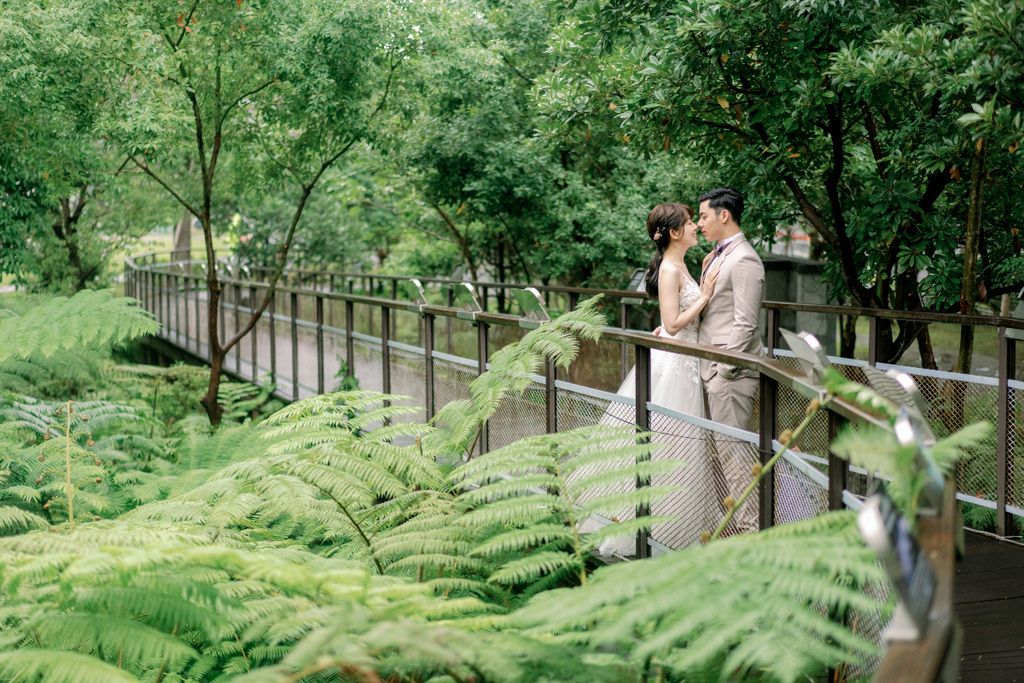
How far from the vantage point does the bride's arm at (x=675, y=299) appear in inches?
175

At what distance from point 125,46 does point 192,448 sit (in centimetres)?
405

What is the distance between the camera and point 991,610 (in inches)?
A: 151

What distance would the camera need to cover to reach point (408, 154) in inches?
489

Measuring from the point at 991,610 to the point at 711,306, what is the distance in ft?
6.07

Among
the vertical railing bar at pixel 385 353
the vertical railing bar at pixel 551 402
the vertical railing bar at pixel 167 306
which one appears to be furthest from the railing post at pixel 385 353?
the vertical railing bar at pixel 167 306

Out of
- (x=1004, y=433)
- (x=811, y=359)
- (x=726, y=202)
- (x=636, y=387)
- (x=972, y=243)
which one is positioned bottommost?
(x=1004, y=433)

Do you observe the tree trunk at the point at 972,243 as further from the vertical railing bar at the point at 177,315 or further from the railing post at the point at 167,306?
the railing post at the point at 167,306

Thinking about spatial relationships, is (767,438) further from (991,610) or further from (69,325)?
(69,325)

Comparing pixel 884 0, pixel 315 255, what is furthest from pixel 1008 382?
pixel 315 255

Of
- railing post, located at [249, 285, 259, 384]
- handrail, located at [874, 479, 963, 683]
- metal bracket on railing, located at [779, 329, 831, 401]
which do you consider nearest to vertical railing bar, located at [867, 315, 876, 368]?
metal bracket on railing, located at [779, 329, 831, 401]

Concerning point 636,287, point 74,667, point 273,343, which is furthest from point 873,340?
point 273,343

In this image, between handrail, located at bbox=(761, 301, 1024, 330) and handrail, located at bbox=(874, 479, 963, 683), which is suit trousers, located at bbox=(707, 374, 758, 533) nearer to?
handrail, located at bbox=(874, 479, 963, 683)

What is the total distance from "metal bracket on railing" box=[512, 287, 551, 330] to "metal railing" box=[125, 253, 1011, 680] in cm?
4

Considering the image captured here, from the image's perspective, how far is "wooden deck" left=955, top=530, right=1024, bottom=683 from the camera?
133 inches
